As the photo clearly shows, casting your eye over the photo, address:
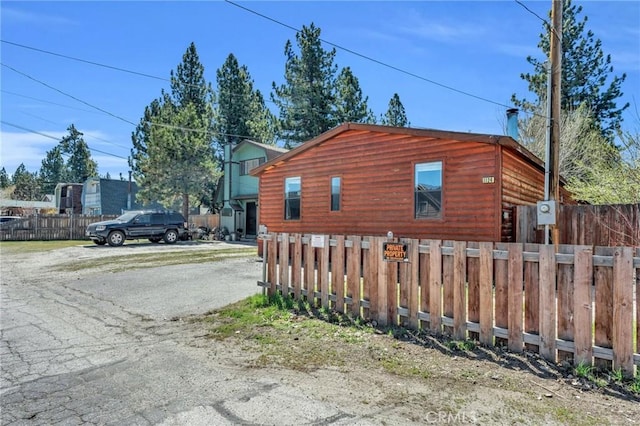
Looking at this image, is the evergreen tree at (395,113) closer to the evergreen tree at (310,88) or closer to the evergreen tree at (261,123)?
the evergreen tree at (310,88)

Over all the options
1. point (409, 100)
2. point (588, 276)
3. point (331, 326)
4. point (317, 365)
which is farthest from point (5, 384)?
point (409, 100)

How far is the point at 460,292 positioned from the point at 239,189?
22.6 meters

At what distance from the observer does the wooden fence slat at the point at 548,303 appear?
3.59 meters

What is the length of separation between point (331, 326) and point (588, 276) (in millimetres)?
2919

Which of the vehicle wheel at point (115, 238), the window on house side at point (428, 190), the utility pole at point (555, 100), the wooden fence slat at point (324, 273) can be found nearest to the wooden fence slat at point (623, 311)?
the wooden fence slat at point (324, 273)

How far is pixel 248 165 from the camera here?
2511cm

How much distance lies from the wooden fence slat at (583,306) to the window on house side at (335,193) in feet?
28.2

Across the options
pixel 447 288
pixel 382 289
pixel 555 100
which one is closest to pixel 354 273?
pixel 382 289

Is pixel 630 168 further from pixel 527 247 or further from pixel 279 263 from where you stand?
pixel 279 263

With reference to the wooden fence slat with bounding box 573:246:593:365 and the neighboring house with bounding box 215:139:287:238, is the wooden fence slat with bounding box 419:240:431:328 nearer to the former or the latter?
the wooden fence slat with bounding box 573:246:593:365

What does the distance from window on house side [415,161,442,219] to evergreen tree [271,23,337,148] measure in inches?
748

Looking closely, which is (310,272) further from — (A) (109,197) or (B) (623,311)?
(A) (109,197)

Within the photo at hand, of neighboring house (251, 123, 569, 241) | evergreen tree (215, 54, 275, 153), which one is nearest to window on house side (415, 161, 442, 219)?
neighboring house (251, 123, 569, 241)

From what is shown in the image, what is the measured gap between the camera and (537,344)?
145 inches
